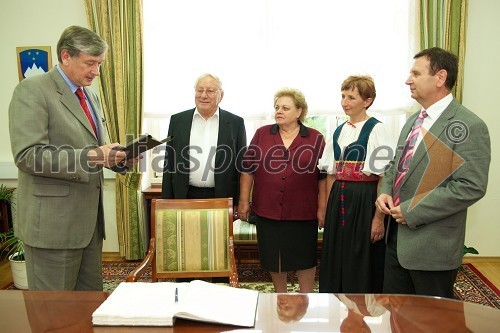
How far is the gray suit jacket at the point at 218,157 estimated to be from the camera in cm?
262

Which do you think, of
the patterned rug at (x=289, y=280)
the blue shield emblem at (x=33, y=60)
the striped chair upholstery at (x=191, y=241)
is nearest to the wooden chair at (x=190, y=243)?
the striped chair upholstery at (x=191, y=241)

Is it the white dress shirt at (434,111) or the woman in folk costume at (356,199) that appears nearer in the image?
the white dress shirt at (434,111)

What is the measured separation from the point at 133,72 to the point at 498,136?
129 inches

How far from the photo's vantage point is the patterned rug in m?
3.05

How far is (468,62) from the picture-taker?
362 centimetres

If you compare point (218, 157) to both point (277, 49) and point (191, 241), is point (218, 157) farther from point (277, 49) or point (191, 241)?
point (277, 49)

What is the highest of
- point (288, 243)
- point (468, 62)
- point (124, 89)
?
point (468, 62)

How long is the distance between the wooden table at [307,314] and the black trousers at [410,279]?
1.78 feet

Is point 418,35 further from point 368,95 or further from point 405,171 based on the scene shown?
point 405,171

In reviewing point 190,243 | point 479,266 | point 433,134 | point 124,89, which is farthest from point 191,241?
point 479,266

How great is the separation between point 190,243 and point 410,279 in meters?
1.07

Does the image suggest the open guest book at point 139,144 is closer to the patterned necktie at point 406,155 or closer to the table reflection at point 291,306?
the table reflection at point 291,306

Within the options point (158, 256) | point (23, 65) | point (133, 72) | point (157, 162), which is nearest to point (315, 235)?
point (158, 256)

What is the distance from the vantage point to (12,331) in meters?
1.16
